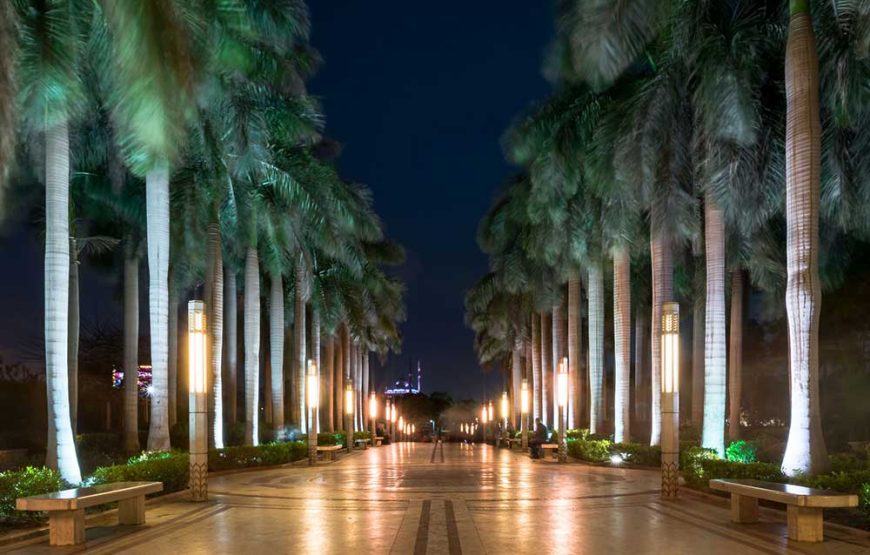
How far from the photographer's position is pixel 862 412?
33.7m

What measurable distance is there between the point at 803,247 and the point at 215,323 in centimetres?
1615

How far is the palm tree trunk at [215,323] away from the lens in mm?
24125

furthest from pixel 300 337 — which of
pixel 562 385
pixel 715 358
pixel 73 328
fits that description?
pixel 715 358

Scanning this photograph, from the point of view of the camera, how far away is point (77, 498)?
35.7ft

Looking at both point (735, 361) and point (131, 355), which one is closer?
point (131, 355)

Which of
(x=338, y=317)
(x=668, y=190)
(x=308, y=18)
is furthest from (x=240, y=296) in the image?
(x=668, y=190)

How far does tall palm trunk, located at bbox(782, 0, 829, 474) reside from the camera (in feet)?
47.9

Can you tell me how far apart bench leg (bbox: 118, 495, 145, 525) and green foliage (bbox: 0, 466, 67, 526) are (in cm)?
107

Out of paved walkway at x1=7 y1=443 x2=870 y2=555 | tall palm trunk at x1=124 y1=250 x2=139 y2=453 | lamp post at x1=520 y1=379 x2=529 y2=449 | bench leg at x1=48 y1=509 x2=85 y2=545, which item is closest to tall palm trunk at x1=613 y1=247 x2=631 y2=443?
paved walkway at x1=7 y1=443 x2=870 y2=555

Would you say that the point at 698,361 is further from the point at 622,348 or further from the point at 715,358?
the point at 715,358

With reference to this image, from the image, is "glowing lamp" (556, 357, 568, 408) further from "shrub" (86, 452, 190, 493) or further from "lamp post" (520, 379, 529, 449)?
"shrub" (86, 452, 190, 493)

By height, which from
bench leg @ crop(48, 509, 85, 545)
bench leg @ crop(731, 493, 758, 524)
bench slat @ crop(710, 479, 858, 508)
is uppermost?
bench slat @ crop(710, 479, 858, 508)

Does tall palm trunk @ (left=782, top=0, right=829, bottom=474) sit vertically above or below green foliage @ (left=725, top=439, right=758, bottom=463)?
above

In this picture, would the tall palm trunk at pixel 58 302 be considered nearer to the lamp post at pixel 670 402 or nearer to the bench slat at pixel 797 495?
the lamp post at pixel 670 402
